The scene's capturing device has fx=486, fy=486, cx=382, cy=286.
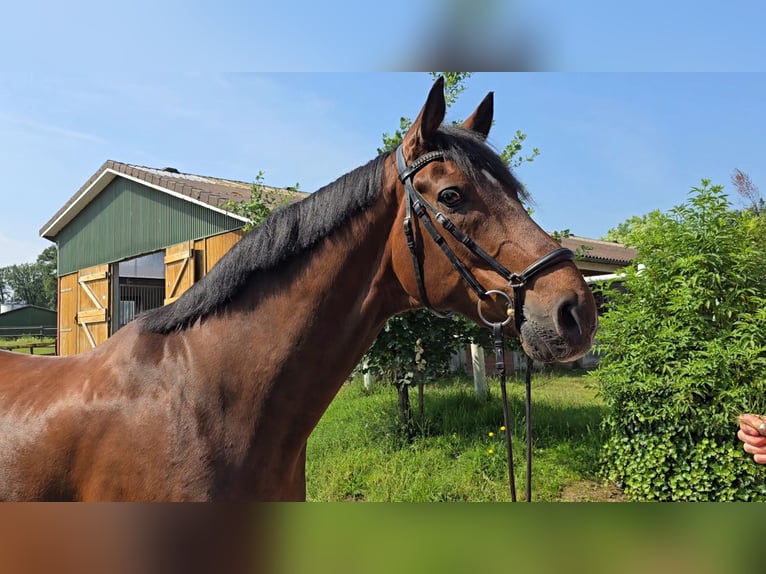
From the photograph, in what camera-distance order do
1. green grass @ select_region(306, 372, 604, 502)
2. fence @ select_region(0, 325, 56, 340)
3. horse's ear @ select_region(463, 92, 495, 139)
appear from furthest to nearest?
fence @ select_region(0, 325, 56, 340), green grass @ select_region(306, 372, 604, 502), horse's ear @ select_region(463, 92, 495, 139)

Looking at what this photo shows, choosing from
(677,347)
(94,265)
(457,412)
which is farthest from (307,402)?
(94,265)

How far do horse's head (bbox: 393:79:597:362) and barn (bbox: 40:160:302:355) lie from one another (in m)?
6.58

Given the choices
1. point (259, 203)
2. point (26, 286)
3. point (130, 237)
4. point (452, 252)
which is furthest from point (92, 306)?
point (26, 286)

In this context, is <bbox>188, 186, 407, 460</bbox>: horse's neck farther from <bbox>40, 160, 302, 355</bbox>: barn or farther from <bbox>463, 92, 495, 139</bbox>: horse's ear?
<bbox>40, 160, 302, 355</bbox>: barn

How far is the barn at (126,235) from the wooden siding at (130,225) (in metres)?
0.02

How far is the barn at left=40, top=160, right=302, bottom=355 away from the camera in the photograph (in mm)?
10195

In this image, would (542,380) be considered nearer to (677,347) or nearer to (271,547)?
(677,347)

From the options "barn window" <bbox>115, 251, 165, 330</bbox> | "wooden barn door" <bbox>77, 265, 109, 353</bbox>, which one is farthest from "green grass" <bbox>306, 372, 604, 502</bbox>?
"barn window" <bbox>115, 251, 165, 330</bbox>

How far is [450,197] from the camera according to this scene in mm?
1808

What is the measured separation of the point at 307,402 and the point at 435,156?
1.04 metres

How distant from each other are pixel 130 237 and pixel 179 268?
2817mm

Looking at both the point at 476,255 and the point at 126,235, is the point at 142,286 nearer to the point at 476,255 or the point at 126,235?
the point at 126,235

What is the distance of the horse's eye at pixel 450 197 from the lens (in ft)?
5.91

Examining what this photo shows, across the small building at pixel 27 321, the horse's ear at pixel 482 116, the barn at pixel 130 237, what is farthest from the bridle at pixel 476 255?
the small building at pixel 27 321
